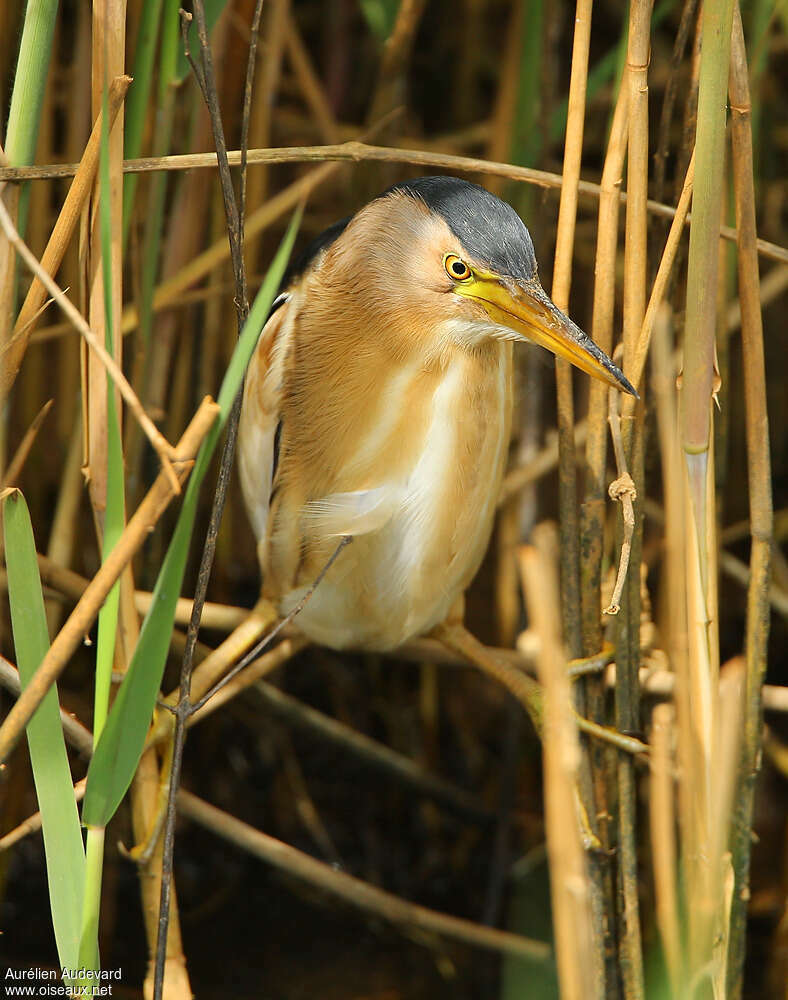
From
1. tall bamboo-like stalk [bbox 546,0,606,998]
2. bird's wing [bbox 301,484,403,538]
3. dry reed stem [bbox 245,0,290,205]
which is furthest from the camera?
dry reed stem [bbox 245,0,290,205]

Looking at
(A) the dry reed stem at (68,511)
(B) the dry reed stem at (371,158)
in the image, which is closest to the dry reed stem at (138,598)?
(A) the dry reed stem at (68,511)

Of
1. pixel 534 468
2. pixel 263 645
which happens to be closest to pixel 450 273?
pixel 263 645

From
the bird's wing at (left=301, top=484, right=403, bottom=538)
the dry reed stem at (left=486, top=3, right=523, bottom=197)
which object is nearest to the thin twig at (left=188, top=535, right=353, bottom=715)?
the bird's wing at (left=301, top=484, right=403, bottom=538)

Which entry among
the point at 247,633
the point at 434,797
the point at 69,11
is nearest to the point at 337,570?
the point at 247,633

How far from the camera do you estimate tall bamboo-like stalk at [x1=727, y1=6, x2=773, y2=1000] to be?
3.78ft

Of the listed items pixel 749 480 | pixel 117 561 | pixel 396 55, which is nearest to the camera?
pixel 117 561

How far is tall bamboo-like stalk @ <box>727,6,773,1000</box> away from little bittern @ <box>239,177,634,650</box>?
186 millimetres

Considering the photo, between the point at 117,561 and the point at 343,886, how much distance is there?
88 cm

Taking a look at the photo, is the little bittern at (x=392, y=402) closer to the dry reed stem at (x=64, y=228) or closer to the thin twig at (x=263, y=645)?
the thin twig at (x=263, y=645)

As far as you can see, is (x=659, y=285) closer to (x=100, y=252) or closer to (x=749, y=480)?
(x=749, y=480)

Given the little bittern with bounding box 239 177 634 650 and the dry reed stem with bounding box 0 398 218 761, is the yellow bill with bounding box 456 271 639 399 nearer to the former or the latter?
the little bittern with bounding box 239 177 634 650

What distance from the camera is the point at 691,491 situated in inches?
43.5

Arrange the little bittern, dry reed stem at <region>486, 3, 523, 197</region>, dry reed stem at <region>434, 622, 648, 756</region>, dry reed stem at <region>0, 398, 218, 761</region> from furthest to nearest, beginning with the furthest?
dry reed stem at <region>486, 3, 523, 197</region>, dry reed stem at <region>434, 622, 648, 756</region>, the little bittern, dry reed stem at <region>0, 398, 218, 761</region>

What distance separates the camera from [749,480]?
1254mm
